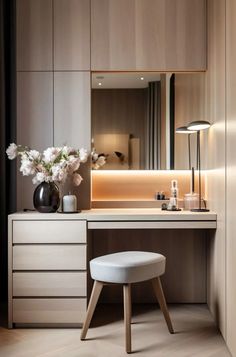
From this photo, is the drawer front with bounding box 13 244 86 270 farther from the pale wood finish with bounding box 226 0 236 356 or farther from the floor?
the pale wood finish with bounding box 226 0 236 356

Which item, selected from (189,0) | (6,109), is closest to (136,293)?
(6,109)

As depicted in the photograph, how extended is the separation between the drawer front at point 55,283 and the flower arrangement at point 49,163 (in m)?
0.65

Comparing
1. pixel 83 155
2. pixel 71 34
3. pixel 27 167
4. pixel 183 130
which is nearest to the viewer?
pixel 27 167

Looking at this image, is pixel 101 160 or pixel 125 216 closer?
pixel 125 216

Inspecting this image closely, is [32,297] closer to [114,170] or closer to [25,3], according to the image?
[114,170]

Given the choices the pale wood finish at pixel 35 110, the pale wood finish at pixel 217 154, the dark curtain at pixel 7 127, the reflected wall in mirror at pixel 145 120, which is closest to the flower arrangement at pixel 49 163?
the pale wood finish at pixel 35 110

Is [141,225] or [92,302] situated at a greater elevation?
[141,225]

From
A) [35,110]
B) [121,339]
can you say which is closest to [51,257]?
[121,339]

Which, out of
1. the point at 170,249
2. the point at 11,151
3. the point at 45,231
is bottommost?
the point at 170,249

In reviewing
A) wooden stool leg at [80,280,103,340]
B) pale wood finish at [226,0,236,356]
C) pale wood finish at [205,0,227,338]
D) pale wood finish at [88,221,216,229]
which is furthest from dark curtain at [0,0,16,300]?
pale wood finish at [226,0,236,356]

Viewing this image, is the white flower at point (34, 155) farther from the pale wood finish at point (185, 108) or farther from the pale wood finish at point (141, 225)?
the pale wood finish at point (185, 108)

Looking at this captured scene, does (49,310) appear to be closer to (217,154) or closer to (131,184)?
(131,184)

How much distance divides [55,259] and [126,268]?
0.59 m

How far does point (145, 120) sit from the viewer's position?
3318 millimetres
